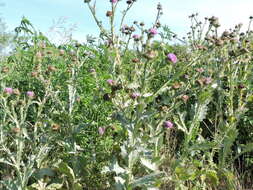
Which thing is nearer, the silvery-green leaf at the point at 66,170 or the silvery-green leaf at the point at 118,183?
the silvery-green leaf at the point at 118,183

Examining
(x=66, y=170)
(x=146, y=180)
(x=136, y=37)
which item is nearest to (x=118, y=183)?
(x=146, y=180)

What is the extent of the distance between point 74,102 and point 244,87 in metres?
1.66

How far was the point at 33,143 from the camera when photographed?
265 cm

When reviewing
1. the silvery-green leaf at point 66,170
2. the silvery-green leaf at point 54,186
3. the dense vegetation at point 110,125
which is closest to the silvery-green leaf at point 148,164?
the dense vegetation at point 110,125

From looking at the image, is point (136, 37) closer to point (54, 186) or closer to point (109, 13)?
point (109, 13)

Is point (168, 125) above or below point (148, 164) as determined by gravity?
above

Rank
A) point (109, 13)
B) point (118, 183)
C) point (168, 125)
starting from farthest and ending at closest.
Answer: point (109, 13), point (168, 125), point (118, 183)

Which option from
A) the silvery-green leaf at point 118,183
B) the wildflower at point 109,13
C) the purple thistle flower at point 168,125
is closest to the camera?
the silvery-green leaf at point 118,183

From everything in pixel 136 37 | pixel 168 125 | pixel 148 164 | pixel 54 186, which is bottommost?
pixel 54 186

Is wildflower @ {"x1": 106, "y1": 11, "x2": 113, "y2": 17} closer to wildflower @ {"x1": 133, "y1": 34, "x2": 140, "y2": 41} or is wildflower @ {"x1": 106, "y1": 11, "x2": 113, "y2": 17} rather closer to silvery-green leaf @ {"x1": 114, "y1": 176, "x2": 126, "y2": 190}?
wildflower @ {"x1": 133, "y1": 34, "x2": 140, "y2": 41}

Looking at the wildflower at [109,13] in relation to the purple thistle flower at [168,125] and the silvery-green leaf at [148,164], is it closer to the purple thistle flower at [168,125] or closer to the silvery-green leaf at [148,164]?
the purple thistle flower at [168,125]

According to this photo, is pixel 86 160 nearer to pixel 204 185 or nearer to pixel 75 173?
pixel 75 173

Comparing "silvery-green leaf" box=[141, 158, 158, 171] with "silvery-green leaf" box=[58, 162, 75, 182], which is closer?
"silvery-green leaf" box=[141, 158, 158, 171]

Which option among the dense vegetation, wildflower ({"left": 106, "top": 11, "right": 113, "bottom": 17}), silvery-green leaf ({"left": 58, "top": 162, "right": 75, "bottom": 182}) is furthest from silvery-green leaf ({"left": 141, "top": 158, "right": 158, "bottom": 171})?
wildflower ({"left": 106, "top": 11, "right": 113, "bottom": 17})
